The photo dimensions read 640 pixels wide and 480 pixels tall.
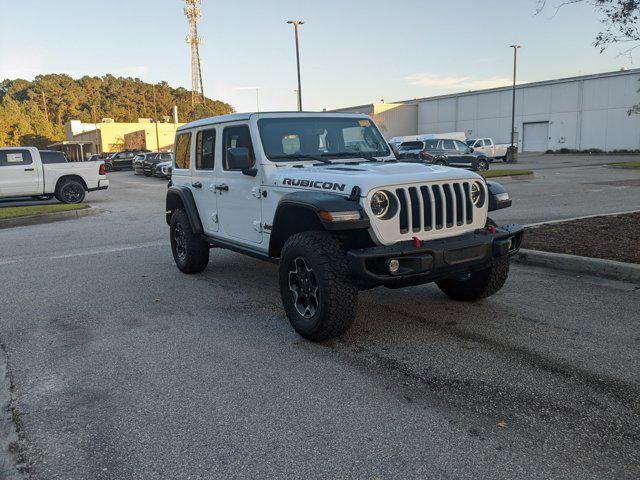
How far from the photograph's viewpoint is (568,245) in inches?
294

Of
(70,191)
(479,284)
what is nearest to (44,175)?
(70,191)

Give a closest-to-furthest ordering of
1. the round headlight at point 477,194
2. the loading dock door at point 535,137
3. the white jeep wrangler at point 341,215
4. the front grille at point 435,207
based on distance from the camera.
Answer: the white jeep wrangler at point 341,215 < the front grille at point 435,207 < the round headlight at point 477,194 < the loading dock door at point 535,137

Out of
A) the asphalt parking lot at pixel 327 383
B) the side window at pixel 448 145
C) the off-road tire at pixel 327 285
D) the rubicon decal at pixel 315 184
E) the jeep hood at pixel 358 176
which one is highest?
the side window at pixel 448 145

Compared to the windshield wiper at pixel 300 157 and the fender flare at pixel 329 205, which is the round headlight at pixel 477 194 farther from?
the windshield wiper at pixel 300 157

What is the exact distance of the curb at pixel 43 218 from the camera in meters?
13.0

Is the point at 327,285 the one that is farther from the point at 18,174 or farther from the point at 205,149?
the point at 18,174

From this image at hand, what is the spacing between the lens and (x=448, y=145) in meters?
27.7

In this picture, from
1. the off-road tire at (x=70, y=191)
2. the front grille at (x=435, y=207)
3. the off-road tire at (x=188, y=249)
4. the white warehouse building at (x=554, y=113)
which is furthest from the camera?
the white warehouse building at (x=554, y=113)

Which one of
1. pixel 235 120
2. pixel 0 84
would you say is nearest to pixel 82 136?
pixel 0 84

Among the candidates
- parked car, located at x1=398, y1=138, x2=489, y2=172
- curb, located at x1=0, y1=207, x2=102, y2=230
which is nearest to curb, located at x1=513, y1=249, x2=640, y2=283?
curb, located at x1=0, y1=207, x2=102, y2=230

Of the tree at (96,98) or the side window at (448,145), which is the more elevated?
the tree at (96,98)

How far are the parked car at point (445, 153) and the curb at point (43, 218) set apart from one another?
1524 centimetres

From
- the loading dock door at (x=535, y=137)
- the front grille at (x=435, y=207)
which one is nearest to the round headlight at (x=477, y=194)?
the front grille at (x=435, y=207)

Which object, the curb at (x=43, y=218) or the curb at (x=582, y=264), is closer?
the curb at (x=582, y=264)
